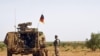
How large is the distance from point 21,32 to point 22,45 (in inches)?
34.3

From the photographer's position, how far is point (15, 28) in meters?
21.8

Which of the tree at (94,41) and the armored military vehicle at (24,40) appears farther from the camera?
the tree at (94,41)

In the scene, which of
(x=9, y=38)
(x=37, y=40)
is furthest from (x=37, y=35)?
(x=9, y=38)

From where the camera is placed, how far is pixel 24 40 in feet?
71.1

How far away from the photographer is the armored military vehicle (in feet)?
68.4

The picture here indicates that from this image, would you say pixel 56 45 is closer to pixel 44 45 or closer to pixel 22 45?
pixel 44 45

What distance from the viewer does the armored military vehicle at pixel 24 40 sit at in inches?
821

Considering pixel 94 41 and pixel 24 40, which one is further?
pixel 94 41

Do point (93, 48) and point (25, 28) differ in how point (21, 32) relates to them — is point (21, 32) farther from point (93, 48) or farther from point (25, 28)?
point (93, 48)

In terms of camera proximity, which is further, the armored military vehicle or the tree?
the tree

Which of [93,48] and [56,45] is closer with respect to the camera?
[56,45]

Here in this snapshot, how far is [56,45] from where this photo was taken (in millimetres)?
22062

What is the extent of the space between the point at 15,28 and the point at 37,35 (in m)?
1.61

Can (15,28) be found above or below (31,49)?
above
